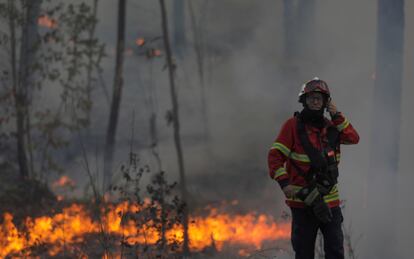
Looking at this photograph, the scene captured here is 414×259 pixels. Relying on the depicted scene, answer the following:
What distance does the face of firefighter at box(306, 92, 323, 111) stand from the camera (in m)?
4.21

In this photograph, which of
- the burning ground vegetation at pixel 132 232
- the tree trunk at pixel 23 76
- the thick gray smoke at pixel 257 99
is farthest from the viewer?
the thick gray smoke at pixel 257 99

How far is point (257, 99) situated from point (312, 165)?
1406 cm

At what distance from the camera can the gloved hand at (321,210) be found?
404 centimetres

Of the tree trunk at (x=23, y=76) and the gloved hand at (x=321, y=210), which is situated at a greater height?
the tree trunk at (x=23, y=76)

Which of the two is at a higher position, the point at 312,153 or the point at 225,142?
the point at 312,153

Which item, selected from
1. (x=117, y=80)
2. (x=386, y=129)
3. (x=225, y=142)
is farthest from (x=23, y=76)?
(x=386, y=129)

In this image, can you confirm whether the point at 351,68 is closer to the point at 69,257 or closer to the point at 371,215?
the point at 371,215

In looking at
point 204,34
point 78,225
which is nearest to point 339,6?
point 204,34

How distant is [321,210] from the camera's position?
4047mm

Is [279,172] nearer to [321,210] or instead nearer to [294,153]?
[294,153]

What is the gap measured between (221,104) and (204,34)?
19.9 ft

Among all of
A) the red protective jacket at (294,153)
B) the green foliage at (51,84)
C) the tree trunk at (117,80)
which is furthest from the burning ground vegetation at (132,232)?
the red protective jacket at (294,153)

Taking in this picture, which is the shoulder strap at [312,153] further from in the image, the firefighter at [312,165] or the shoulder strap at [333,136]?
the shoulder strap at [333,136]

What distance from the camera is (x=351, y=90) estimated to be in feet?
43.2
